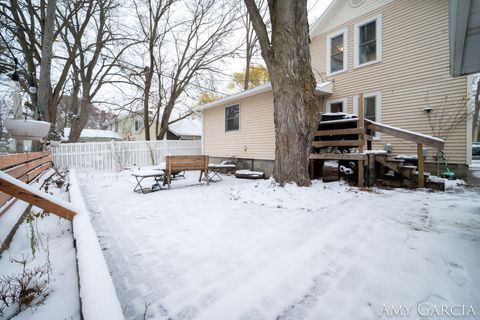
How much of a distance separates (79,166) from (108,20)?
870 centimetres

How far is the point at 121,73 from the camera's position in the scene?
13773 millimetres

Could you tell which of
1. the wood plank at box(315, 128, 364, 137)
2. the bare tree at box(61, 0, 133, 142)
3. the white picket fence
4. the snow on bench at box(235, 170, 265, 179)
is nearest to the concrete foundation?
the snow on bench at box(235, 170, 265, 179)

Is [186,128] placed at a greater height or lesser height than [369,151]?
greater

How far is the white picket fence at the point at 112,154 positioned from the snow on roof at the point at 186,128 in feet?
26.6

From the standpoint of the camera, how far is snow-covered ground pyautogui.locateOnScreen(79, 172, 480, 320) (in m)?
1.66

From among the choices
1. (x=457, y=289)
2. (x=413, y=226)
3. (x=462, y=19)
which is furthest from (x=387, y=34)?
(x=457, y=289)

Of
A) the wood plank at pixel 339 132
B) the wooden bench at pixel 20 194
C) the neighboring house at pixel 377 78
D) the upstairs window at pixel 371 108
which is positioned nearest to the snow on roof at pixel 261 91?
the neighboring house at pixel 377 78

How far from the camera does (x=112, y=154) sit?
1091cm

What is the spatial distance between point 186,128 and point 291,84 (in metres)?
18.3

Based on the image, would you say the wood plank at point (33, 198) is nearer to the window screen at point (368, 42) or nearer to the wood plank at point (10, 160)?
the wood plank at point (10, 160)

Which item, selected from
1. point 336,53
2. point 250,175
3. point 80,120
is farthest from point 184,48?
point 250,175

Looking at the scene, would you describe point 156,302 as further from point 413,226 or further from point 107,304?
point 413,226

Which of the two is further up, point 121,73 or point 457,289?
point 121,73

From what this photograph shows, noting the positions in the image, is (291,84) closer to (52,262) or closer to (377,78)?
(52,262)
